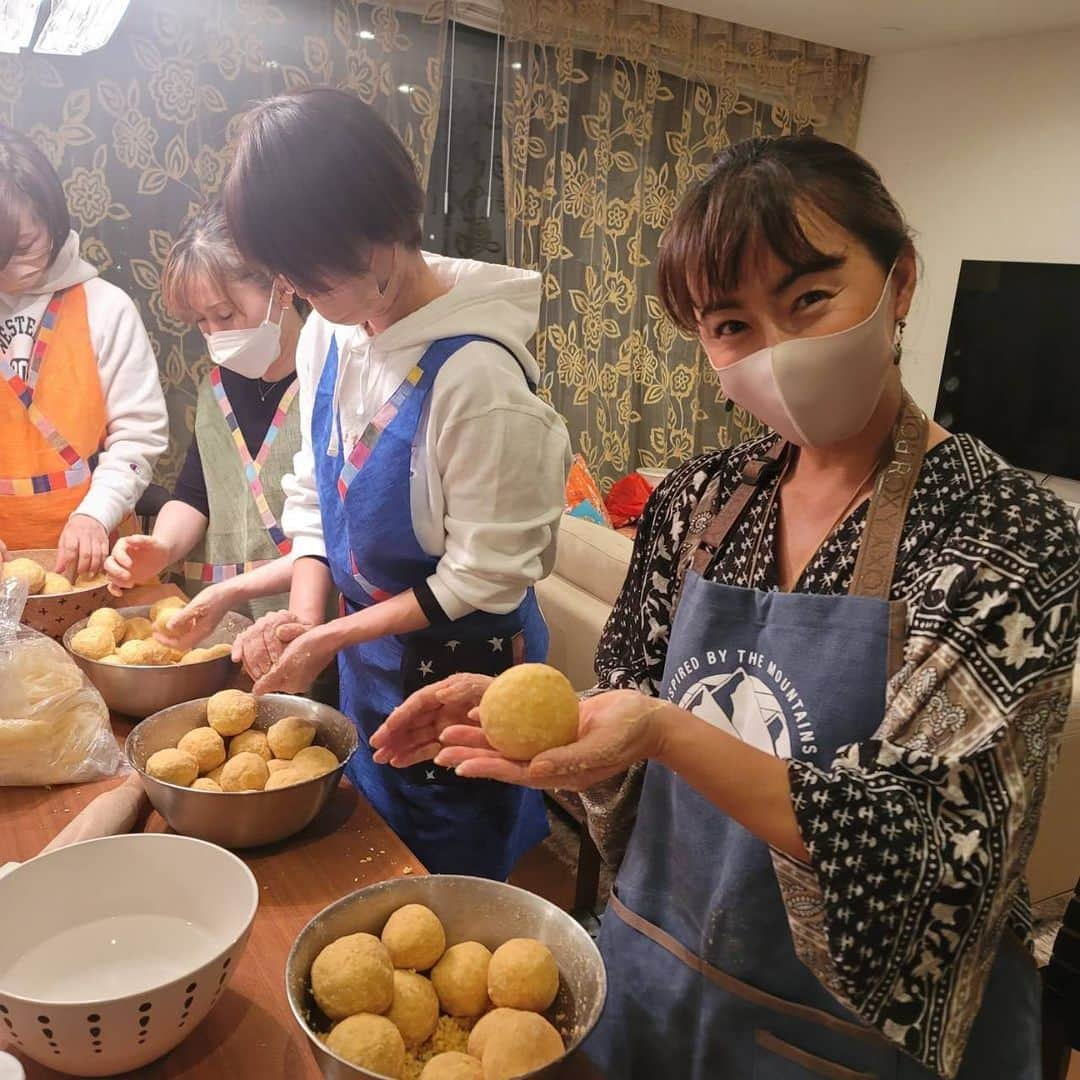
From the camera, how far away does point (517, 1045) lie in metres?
0.74

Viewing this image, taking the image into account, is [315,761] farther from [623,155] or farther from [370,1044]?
[623,155]

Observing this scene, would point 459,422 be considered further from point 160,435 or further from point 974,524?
point 160,435

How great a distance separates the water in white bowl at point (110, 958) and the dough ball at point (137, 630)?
24.5 inches

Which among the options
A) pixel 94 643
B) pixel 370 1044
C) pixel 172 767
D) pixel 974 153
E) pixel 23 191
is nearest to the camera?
pixel 370 1044

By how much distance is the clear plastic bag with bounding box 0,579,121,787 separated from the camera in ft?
3.80

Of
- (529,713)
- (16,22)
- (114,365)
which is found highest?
(16,22)

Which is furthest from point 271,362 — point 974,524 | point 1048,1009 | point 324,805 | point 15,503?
point 1048,1009

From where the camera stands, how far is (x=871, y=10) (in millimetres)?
3896

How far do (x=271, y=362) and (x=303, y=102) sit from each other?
71cm

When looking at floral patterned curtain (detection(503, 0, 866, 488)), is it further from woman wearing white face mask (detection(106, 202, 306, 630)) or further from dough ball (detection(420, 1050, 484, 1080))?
dough ball (detection(420, 1050, 484, 1080))

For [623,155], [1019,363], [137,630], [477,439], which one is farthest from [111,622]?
[1019,363]

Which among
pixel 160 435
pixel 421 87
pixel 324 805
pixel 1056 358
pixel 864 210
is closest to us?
pixel 864 210

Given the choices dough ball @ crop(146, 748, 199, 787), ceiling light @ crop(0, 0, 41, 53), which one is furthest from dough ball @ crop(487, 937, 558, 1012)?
ceiling light @ crop(0, 0, 41, 53)

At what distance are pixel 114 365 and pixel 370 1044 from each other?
1.73 metres
